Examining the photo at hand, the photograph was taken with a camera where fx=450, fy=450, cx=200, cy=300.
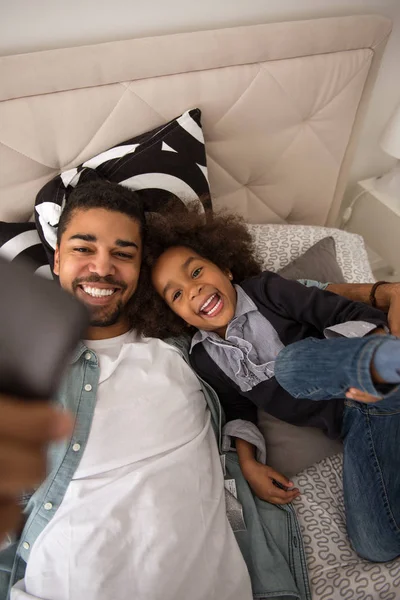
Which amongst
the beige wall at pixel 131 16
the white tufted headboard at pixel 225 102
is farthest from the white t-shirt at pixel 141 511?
the beige wall at pixel 131 16

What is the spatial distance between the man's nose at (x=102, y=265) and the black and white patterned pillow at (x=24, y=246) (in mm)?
192

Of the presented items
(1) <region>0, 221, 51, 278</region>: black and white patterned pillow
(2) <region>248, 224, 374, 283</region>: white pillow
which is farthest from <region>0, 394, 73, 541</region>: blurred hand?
(2) <region>248, 224, 374, 283</region>: white pillow

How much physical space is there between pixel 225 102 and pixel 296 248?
1.64 ft

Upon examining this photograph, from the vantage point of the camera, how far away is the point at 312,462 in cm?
113

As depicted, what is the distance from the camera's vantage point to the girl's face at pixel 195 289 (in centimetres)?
111

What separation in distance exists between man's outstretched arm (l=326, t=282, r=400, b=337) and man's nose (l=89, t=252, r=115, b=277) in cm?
58

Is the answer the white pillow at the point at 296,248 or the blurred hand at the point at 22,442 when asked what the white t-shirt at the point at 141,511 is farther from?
the white pillow at the point at 296,248

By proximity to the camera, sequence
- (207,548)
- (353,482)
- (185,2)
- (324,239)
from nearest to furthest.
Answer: (207,548)
(353,482)
(185,2)
(324,239)

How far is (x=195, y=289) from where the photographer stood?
1.10 meters

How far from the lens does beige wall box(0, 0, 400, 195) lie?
45.1 inches

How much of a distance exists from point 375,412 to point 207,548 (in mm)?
476

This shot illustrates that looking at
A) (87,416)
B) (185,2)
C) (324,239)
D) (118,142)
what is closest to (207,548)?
(87,416)

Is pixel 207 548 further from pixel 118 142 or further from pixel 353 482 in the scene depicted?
pixel 118 142

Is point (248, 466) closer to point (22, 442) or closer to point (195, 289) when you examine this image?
point (195, 289)
